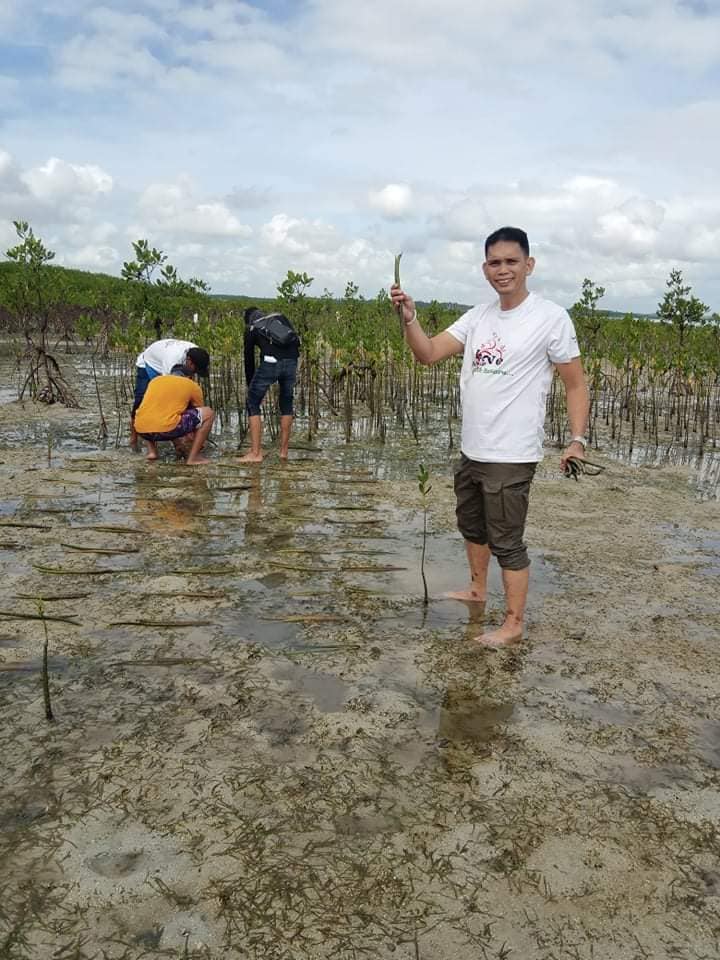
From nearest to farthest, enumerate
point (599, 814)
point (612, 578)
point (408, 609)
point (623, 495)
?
1. point (599, 814)
2. point (408, 609)
3. point (612, 578)
4. point (623, 495)

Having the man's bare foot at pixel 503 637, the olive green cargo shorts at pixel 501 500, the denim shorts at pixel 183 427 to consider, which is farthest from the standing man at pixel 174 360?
the man's bare foot at pixel 503 637

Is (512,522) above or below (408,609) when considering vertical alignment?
above

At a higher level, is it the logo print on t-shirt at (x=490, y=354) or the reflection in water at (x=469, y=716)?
the logo print on t-shirt at (x=490, y=354)

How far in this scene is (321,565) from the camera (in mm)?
4320

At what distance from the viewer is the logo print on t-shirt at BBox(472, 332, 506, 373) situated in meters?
3.14

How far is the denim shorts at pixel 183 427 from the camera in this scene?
6.67 meters

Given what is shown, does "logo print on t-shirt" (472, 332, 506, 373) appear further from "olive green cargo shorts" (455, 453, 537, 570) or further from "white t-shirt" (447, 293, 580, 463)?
"olive green cargo shorts" (455, 453, 537, 570)

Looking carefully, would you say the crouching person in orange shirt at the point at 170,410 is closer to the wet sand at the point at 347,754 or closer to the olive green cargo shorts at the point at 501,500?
the wet sand at the point at 347,754

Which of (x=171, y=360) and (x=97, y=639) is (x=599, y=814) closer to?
(x=97, y=639)

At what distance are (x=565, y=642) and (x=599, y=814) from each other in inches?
50.2

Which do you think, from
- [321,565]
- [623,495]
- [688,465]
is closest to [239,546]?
[321,565]

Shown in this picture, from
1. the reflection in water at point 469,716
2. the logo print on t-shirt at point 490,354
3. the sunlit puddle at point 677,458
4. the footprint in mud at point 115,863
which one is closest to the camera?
the footprint in mud at point 115,863

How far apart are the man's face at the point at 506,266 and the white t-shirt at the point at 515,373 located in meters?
0.12

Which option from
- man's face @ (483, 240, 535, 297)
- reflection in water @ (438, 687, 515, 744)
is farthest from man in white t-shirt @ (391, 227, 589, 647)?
reflection in water @ (438, 687, 515, 744)
